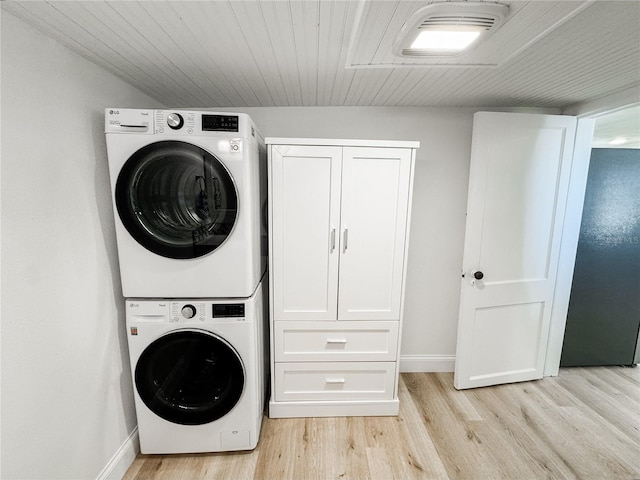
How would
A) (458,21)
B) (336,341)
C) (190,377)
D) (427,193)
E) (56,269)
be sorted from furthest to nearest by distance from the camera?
(427,193), (336,341), (190,377), (56,269), (458,21)

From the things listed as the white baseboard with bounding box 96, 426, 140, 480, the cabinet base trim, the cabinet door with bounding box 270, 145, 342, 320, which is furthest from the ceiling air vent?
the white baseboard with bounding box 96, 426, 140, 480

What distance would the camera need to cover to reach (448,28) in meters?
1.05

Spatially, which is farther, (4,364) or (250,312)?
(250,312)

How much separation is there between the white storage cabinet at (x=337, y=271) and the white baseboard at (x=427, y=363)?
21.1 inches

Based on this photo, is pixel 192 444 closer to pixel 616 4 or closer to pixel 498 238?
pixel 498 238

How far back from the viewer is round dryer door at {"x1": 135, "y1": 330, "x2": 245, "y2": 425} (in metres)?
1.45

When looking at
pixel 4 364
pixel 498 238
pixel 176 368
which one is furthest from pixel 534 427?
pixel 4 364

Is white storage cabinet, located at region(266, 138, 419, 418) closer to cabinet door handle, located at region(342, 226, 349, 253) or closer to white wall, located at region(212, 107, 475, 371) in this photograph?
cabinet door handle, located at region(342, 226, 349, 253)

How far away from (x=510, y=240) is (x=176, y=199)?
2244mm

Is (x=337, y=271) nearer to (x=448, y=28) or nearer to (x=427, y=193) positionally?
(x=427, y=193)

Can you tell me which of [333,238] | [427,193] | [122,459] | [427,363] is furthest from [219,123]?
[427,363]

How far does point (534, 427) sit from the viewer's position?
5.90 ft

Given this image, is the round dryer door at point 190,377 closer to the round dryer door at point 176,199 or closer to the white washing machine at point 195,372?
the white washing machine at point 195,372

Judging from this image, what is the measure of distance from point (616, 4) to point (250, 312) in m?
1.96
